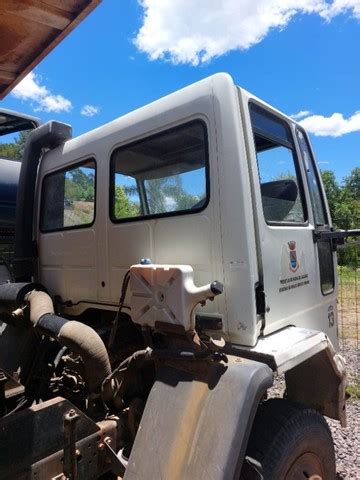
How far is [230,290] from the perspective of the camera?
7.26 ft

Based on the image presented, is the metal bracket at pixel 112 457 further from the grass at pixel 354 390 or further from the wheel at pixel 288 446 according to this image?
the grass at pixel 354 390

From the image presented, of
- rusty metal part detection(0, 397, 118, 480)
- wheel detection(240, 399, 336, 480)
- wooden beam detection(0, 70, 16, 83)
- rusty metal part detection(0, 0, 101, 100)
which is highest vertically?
rusty metal part detection(0, 0, 101, 100)

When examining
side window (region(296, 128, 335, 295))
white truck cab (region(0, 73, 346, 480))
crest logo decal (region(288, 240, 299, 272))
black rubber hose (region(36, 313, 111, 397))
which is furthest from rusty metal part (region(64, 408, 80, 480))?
side window (region(296, 128, 335, 295))

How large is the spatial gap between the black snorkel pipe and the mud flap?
212cm

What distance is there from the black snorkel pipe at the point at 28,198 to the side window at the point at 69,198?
0.13 m

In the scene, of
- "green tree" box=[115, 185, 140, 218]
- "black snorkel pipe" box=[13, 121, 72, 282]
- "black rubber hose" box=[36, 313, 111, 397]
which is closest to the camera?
"black rubber hose" box=[36, 313, 111, 397]

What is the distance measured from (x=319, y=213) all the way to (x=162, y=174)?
1.36 metres

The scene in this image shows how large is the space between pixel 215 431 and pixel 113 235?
161 cm

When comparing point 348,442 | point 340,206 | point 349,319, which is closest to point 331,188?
point 340,206

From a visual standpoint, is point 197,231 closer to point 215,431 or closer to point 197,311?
point 197,311

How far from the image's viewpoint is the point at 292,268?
2.63 meters

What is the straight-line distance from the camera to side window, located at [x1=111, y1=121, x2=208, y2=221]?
8.05ft

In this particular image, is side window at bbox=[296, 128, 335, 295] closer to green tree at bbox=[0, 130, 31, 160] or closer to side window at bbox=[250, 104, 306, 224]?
side window at bbox=[250, 104, 306, 224]

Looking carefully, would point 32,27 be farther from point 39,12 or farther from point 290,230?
point 290,230
